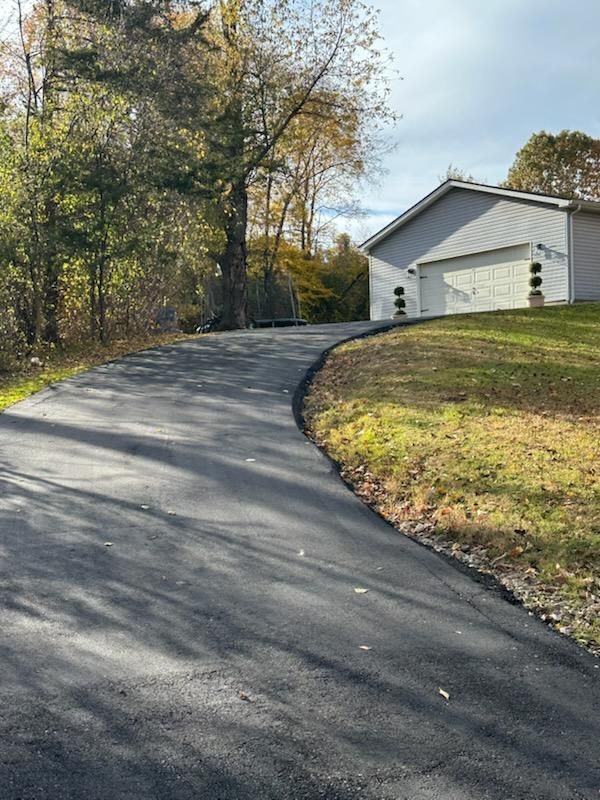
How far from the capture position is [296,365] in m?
11.9

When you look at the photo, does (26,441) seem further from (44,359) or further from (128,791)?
(44,359)

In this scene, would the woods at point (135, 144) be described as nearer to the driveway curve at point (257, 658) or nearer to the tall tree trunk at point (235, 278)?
the tall tree trunk at point (235, 278)

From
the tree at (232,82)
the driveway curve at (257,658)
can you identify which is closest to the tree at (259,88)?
the tree at (232,82)

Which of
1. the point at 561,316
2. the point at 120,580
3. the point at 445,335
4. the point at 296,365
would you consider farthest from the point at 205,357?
the point at 120,580

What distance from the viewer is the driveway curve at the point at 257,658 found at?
2.45 m

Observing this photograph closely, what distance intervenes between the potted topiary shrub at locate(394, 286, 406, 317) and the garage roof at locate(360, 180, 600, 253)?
2132mm

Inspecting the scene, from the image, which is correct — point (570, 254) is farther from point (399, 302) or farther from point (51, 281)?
point (51, 281)

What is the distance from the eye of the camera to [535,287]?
64.4 feet

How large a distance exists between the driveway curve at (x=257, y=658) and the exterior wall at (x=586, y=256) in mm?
15724

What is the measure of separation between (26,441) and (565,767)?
628cm

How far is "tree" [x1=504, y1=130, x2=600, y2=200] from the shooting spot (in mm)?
38375

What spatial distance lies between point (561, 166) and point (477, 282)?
833 inches

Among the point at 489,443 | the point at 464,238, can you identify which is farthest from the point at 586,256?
the point at 489,443

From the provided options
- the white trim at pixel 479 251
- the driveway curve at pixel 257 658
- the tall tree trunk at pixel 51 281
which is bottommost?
the driveway curve at pixel 257 658
